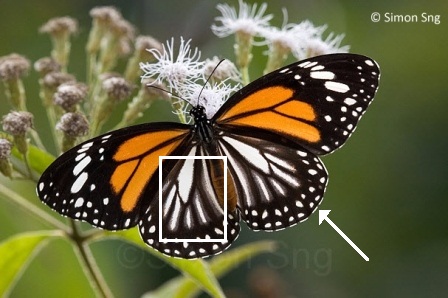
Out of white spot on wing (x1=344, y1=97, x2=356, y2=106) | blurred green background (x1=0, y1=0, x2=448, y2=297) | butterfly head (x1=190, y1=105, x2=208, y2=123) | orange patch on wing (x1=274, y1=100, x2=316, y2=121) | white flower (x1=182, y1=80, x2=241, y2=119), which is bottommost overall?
blurred green background (x1=0, y1=0, x2=448, y2=297)

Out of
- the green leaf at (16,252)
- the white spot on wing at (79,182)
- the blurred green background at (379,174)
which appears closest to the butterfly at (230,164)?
the white spot on wing at (79,182)

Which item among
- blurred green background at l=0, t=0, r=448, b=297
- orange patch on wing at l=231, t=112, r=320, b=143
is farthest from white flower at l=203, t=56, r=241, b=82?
blurred green background at l=0, t=0, r=448, b=297

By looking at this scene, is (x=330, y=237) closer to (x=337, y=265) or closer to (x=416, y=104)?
(x=337, y=265)

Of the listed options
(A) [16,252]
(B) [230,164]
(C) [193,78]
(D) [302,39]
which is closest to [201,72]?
(C) [193,78]

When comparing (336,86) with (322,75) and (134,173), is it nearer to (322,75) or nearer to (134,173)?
(322,75)

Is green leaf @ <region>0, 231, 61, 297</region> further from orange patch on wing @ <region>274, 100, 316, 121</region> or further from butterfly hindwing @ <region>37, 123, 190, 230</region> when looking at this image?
orange patch on wing @ <region>274, 100, 316, 121</region>

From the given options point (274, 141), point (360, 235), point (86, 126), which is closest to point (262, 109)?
point (274, 141)
